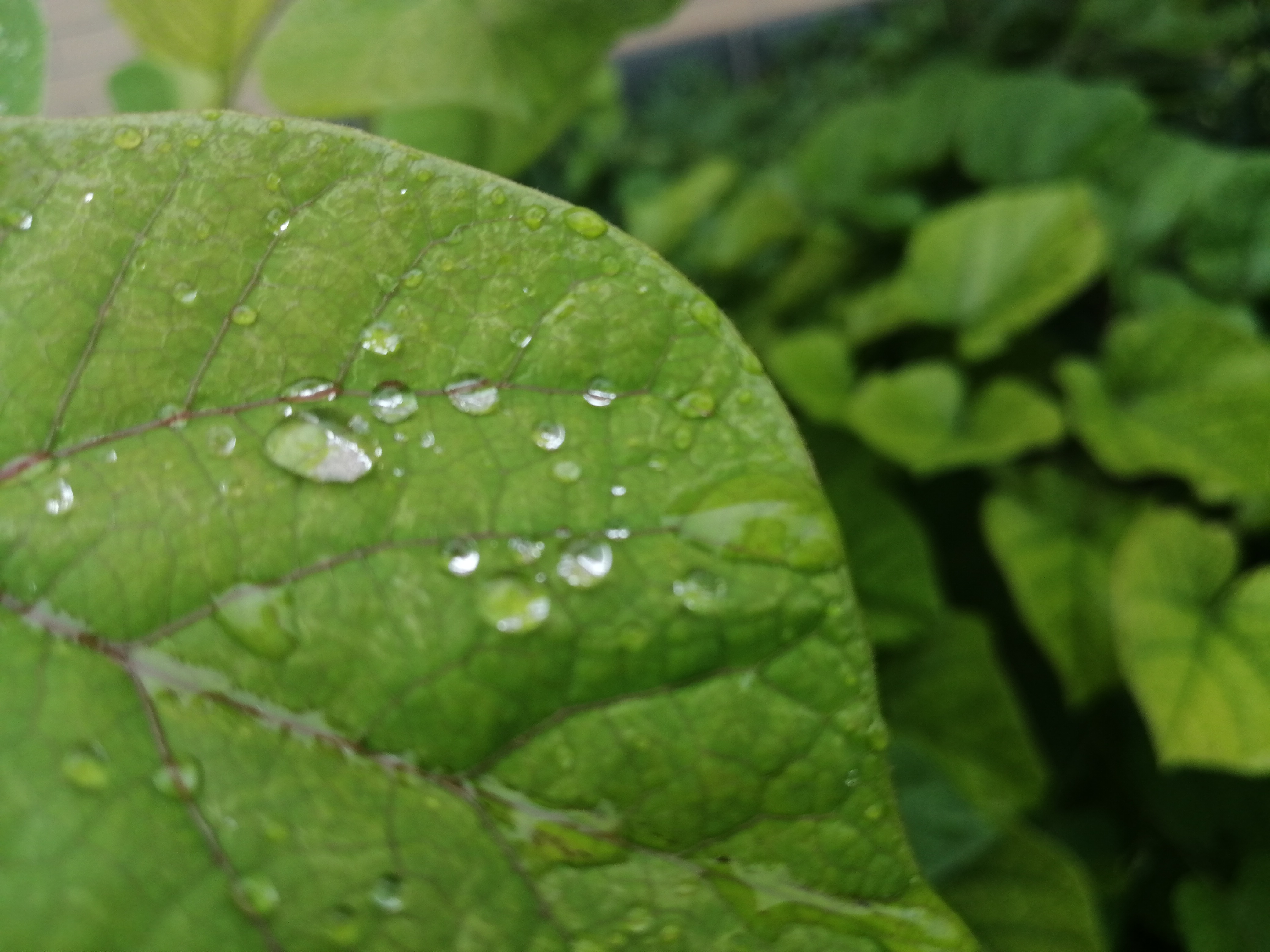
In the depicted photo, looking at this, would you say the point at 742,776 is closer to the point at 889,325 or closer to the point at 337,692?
the point at 337,692

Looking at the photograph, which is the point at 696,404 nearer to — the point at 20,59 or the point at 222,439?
the point at 222,439

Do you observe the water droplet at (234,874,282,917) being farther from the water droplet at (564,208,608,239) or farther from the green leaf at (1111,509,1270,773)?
the green leaf at (1111,509,1270,773)

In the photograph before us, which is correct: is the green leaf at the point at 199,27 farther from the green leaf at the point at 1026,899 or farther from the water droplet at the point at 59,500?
the green leaf at the point at 1026,899

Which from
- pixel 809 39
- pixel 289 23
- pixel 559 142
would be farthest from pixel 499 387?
pixel 809 39

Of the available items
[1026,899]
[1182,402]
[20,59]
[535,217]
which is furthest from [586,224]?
[1182,402]

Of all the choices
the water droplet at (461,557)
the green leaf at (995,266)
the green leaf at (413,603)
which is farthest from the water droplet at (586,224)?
the green leaf at (995,266)

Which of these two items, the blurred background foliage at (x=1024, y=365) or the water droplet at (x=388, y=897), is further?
the blurred background foliage at (x=1024, y=365)
